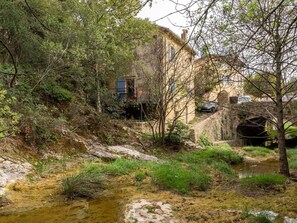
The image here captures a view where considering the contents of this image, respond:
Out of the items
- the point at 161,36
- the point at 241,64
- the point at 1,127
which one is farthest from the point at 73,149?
the point at 161,36

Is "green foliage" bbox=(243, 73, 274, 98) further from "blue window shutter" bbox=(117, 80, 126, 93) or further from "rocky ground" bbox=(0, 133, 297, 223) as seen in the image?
"blue window shutter" bbox=(117, 80, 126, 93)

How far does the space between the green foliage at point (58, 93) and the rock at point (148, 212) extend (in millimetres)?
8294

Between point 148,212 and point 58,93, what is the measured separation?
8942 millimetres

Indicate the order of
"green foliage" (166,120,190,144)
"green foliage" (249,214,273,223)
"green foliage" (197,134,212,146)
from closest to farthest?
"green foliage" (249,214,273,223)
"green foliage" (166,120,190,144)
"green foliage" (197,134,212,146)

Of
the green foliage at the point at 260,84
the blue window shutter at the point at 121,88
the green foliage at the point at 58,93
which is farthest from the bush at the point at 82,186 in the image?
the blue window shutter at the point at 121,88

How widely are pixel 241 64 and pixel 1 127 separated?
18.4 ft

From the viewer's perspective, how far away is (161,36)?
1527 cm

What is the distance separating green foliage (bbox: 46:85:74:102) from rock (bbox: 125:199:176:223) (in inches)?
327

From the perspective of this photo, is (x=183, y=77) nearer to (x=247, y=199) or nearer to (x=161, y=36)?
(x=161, y=36)

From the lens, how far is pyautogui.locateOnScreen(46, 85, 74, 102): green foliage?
1223cm

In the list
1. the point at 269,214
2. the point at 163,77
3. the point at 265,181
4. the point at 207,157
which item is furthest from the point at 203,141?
the point at 269,214

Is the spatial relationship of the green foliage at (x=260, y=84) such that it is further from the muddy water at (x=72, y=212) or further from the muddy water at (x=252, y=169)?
the muddy water at (x=72, y=212)

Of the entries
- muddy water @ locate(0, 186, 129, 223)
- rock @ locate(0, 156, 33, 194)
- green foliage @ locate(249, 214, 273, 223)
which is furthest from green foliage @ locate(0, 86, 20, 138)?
green foliage @ locate(249, 214, 273, 223)

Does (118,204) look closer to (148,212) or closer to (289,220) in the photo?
(148,212)
